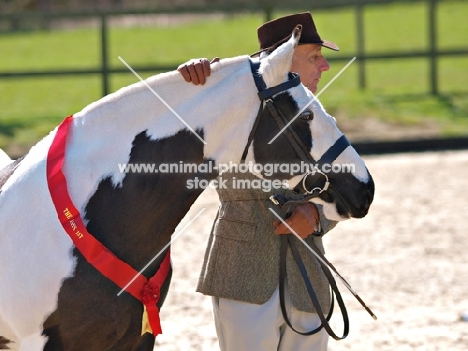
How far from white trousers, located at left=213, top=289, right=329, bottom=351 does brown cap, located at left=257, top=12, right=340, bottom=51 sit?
3.24 ft

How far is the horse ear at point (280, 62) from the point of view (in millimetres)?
2930

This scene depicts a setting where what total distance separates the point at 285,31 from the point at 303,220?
738 mm

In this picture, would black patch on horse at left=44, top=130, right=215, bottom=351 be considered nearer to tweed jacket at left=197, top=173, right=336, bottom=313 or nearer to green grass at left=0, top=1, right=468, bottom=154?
tweed jacket at left=197, top=173, right=336, bottom=313

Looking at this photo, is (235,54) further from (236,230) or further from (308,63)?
(236,230)

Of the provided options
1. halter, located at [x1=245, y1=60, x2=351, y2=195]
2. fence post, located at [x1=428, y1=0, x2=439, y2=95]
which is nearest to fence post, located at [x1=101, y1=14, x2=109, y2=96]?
fence post, located at [x1=428, y1=0, x2=439, y2=95]

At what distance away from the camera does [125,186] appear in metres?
3.06

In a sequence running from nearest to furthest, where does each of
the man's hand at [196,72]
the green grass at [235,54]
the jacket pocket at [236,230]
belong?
1. the man's hand at [196,72]
2. the jacket pocket at [236,230]
3. the green grass at [235,54]

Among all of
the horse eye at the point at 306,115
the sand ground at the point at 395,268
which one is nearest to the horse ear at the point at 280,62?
the horse eye at the point at 306,115

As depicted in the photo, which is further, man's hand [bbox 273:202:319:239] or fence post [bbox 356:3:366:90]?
fence post [bbox 356:3:366:90]

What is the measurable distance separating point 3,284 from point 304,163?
1094 millimetres

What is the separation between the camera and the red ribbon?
2961 millimetres

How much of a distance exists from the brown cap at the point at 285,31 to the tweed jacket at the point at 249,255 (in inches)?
21.4

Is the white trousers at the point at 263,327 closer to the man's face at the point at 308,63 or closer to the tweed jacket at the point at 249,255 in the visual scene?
the tweed jacket at the point at 249,255

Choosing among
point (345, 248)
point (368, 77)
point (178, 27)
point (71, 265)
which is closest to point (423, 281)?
point (345, 248)
